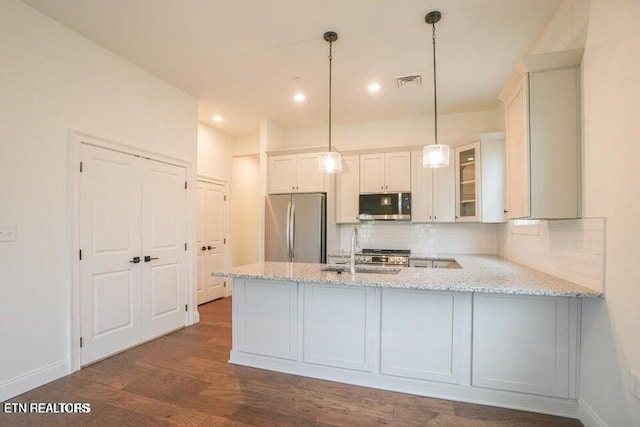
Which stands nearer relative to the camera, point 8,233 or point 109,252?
point 8,233

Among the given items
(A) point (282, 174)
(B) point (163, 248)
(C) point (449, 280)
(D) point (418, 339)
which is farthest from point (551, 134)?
(B) point (163, 248)

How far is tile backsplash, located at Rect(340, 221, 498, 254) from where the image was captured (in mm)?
4375

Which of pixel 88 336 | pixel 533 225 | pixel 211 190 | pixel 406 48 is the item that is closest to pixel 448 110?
pixel 406 48

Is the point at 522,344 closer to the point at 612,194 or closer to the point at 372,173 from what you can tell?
the point at 612,194

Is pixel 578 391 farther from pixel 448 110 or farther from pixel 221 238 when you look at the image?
pixel 221 238

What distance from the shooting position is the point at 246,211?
6.00 m

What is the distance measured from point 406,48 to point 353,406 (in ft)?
10.1

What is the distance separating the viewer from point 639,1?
4.96 ft

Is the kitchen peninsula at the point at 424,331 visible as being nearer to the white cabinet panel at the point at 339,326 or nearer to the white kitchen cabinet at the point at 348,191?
the white cabinet panel at the point at 339,326

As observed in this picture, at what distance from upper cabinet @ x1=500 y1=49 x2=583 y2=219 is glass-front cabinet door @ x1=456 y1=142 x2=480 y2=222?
A: 67.3 inches

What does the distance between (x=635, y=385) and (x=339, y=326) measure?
1740 mm

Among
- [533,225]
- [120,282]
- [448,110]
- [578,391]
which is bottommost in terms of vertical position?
[578,391]

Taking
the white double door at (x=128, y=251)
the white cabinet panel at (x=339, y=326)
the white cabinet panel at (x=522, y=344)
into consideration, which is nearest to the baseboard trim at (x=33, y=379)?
the white double door at (x=128, y=251)

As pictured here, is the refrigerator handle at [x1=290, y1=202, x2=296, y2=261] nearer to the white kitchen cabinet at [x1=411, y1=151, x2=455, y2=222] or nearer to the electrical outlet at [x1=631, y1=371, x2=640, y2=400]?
the white kitchen cabinet at [x1=411, y1=151, x2=455, y2=222]
